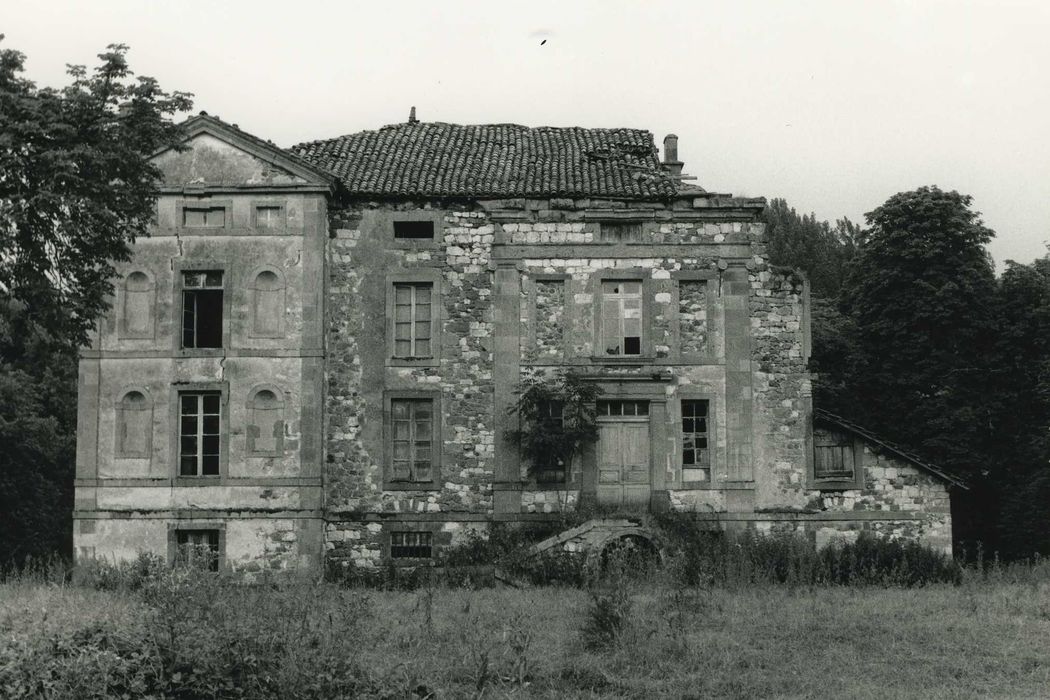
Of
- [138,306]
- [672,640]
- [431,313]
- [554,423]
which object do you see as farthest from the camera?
[431,313]

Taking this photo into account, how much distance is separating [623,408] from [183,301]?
9.52m

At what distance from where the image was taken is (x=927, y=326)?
38.7 meters

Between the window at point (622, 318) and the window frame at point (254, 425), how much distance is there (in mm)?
6910

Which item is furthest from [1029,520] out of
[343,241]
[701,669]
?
[701,669]

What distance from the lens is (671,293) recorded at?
30938 mm

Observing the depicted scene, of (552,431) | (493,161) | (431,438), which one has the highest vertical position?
(493,161)

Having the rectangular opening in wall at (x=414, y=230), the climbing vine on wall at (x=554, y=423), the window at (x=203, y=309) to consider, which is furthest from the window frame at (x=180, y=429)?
the climbing vine on wall at (x=554, y=423)

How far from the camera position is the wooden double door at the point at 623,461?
99.3 feet

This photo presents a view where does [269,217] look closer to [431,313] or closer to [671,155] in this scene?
[431,313]

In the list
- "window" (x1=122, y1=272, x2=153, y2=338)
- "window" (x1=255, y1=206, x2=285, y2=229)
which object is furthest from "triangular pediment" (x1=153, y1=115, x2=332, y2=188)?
"window" (x1=122, y1=272, x2=153, y2=338)

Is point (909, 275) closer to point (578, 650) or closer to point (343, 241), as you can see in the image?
point (343, 241)

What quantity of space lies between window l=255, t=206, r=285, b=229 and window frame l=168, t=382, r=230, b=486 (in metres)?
3.46

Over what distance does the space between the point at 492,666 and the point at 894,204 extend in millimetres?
26694

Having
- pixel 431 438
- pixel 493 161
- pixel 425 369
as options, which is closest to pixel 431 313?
pixel 425 369
